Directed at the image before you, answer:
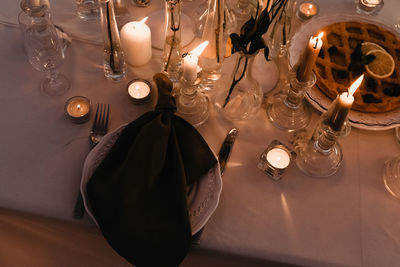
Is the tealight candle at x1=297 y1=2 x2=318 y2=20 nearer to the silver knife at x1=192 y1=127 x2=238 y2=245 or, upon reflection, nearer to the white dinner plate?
the silver knife at x1=192 y1=127 x2=238 y2=245

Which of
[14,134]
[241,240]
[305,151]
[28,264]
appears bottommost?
[28,264]

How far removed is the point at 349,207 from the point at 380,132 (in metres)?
0.24

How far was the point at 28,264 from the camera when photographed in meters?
1.04

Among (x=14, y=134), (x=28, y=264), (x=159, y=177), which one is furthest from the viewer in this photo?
(x=28, y=264)

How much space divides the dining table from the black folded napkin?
0.28 ft

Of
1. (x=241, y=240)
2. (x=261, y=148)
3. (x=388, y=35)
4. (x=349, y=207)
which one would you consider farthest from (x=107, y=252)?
(x=388, y=35)

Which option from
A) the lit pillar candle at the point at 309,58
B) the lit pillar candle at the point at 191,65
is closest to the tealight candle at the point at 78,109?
the lit pillar candle at the point at 191,65

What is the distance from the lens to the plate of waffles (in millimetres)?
963

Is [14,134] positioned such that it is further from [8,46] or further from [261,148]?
[261,148]

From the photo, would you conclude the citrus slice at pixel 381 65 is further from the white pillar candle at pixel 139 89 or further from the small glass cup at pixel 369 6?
the white pillar candle at pixel 139 89

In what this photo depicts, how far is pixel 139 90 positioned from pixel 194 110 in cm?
15

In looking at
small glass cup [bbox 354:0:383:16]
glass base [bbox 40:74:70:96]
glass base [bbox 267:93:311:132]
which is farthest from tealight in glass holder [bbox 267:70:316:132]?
glass base [bbox 40:74:70:96]

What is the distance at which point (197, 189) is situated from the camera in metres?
0.83

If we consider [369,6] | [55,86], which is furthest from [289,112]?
[55,86]
